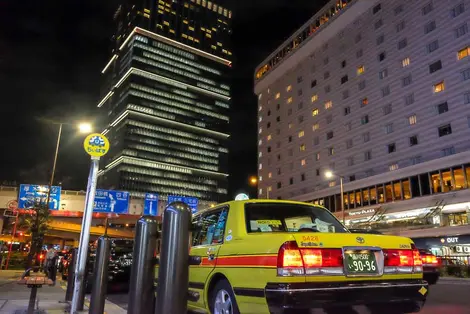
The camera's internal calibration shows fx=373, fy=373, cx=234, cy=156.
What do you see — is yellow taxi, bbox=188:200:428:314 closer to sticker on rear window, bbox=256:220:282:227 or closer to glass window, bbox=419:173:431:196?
sticker on rear window, bbox=256:220:282:227

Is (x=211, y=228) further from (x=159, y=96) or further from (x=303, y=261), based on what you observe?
(x=159, y=96)

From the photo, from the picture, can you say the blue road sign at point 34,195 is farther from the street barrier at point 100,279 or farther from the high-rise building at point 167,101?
the high-rise building at point 167,101

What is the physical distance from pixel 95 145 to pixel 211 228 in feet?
11.6

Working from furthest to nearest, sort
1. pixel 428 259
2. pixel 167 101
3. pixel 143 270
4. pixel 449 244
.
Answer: pixel 167 101, pixel 449 244, pixel 428 259, pixel 143 270

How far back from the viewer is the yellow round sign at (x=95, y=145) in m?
7.36

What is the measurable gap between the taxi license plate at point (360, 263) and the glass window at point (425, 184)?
3678 centimetres

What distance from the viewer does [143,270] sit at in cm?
456

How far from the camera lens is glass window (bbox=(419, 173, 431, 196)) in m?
36.5

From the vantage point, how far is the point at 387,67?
147 ft

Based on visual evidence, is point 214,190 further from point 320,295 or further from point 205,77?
point 320,295

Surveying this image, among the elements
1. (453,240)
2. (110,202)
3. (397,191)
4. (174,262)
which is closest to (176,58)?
(397,191)

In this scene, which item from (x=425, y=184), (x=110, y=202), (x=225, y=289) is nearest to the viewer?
(x=225, y=289)

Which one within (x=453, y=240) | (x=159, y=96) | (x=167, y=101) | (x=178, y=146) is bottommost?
(x=453, y=240)

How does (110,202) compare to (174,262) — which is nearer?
(174,262)
